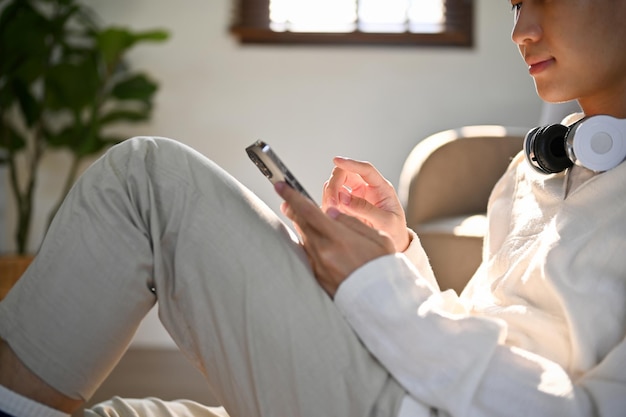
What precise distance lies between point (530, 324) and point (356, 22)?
8.16 feet

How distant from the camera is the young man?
91 cm

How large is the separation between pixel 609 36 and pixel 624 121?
0.40ft

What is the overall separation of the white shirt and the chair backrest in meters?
1.02

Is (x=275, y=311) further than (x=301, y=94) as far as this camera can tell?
No

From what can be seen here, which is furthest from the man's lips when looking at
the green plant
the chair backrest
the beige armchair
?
the green plant

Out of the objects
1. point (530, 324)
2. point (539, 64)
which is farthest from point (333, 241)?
point (539, 64)

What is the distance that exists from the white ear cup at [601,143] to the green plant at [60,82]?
88.9 inches

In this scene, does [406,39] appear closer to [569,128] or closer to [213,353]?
[569,128]

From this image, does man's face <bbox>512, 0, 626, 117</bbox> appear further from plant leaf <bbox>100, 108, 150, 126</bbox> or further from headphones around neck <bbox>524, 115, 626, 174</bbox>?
plant leaf <bbox>100, 108, 150, 126</bbox>

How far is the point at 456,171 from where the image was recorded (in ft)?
7.32

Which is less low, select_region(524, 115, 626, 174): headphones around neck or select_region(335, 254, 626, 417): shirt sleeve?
select_region(524, 115, 626, 174): headphones around neck

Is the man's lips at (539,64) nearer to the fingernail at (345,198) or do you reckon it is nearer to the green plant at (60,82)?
the fingernail at (345,198)

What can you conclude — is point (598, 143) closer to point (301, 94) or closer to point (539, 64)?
point (539, 64)

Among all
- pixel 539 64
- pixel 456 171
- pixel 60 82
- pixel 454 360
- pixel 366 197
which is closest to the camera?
pixel 454 360
